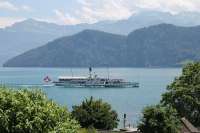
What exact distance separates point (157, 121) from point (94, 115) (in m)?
11.7

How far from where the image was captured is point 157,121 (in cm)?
5062

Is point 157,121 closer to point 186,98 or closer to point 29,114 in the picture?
point 186,98

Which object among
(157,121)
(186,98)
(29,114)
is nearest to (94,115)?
(157,121)

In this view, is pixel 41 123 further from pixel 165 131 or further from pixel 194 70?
pixel 194 70

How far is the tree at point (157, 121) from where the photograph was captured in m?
50.3

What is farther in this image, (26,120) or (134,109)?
(134,109)

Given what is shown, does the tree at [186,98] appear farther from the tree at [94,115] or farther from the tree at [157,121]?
the tree at [157,121]

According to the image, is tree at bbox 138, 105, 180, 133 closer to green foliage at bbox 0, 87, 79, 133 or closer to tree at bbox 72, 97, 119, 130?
tree at bbox 72, 97, 119, 130

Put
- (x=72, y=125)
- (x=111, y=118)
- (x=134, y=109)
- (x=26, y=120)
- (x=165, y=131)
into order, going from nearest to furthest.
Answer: (x=26, y=120) → (x=72, y=125) → (x=165, y=131) → (x=111, y=118) → (x=134, y=109)

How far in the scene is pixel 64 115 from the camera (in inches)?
1198

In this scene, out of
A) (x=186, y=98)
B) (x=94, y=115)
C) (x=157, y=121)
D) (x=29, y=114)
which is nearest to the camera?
(x=29, y=114)

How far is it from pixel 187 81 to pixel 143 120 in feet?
66.6

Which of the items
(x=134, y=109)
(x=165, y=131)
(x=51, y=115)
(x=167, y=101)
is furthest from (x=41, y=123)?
(x=134, y=109)

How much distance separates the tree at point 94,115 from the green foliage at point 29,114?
30.5 m
